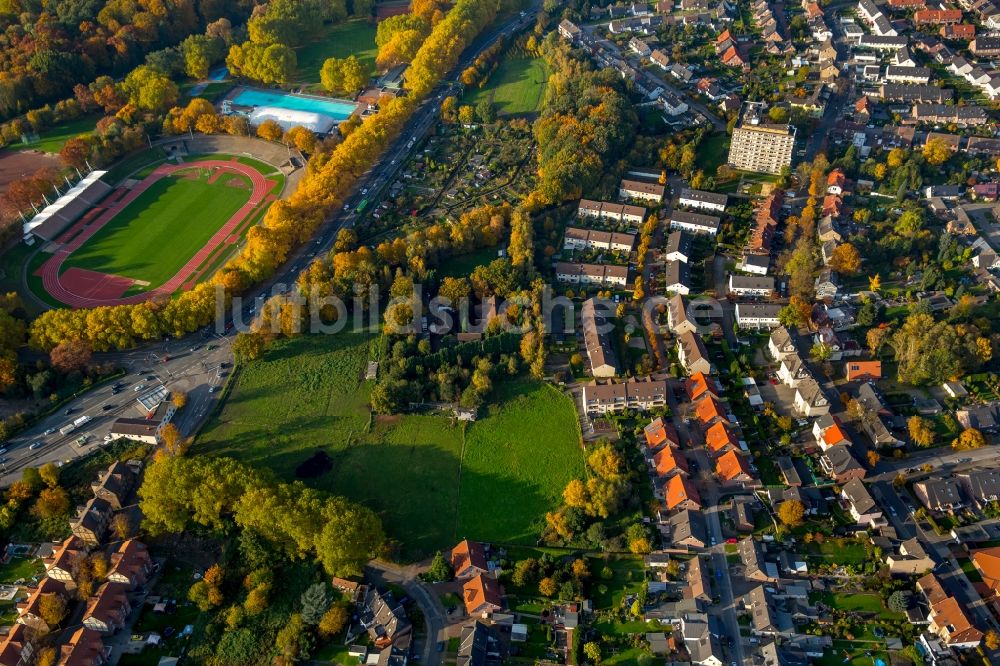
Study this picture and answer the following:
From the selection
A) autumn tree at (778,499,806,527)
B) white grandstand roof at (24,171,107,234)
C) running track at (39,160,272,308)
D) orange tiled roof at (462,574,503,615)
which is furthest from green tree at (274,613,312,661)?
white grandstand roof at (24,171,107,234)

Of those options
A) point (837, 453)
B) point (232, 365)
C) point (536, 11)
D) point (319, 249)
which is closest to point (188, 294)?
point (232, 365)

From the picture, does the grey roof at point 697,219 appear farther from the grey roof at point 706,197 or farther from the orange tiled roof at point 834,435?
the orange tiled roof at point 834,435

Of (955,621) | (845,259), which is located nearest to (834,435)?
(955,621)

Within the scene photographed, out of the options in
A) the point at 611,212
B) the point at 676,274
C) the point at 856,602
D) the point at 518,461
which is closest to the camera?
the point at 856,602

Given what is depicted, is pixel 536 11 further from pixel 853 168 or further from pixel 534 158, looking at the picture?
pixel 853 168

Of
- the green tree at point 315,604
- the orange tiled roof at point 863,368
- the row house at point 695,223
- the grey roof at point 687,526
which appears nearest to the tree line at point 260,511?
the green tree at point 315,604

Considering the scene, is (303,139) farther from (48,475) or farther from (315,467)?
(48,475)
